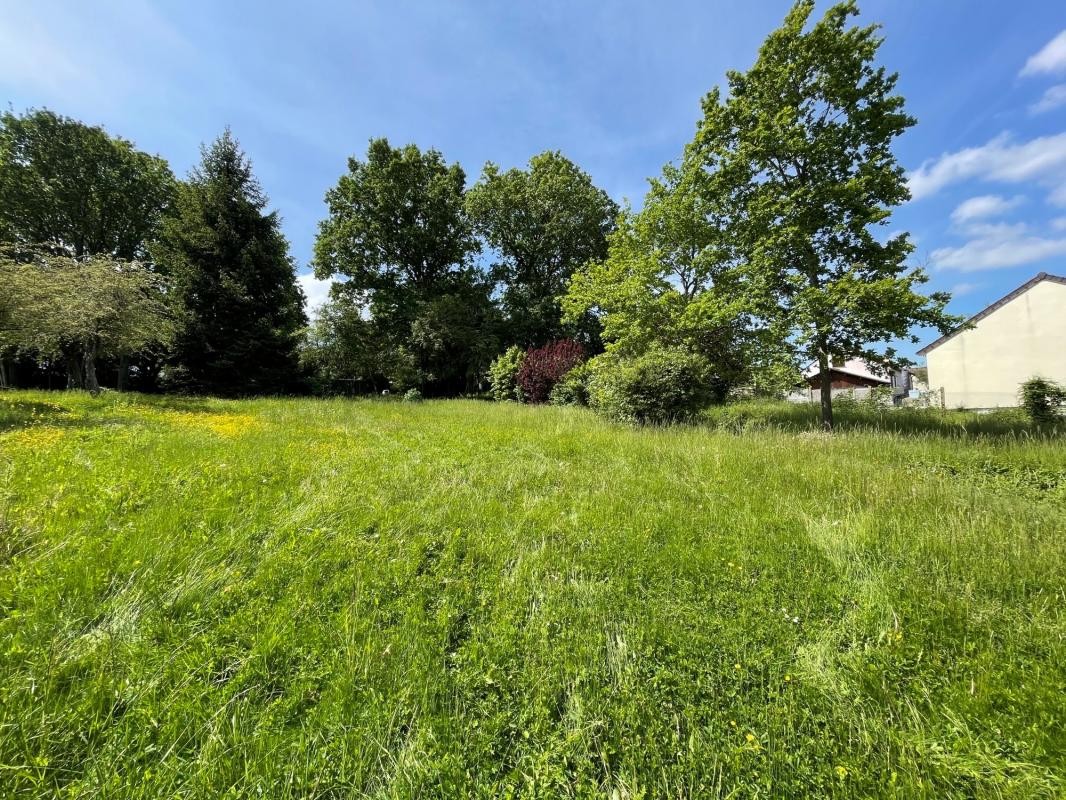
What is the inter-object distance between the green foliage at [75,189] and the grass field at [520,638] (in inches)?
1126

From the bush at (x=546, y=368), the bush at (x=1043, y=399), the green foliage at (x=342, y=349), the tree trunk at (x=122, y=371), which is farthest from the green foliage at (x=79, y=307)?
the bush at (x=1043, y=399)

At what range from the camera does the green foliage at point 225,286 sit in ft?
55.9

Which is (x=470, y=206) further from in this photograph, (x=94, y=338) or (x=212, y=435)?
(x=212, y=435)

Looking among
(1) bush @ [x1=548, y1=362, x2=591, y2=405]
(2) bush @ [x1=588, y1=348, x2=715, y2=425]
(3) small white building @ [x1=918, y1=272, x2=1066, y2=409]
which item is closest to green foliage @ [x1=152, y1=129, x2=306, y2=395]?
(1) bush @ [x1=548, y1=362, x2=591, y2=405]

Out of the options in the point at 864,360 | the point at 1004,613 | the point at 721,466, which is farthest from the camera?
the point at 864,360

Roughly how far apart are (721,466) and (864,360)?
6.66 m

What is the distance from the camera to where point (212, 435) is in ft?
22.3

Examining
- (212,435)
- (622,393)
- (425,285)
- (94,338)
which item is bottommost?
(212,435)

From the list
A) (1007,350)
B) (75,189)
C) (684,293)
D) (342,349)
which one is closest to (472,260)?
(342,349)

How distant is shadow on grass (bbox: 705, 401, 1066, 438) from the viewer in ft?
26.6

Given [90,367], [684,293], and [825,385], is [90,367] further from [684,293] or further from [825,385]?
[825,385]

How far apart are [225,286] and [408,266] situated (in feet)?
35.9

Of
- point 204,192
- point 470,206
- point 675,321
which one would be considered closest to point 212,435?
point 675,321

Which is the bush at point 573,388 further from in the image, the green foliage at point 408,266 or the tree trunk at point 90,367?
the tree trunk at point 90,367
